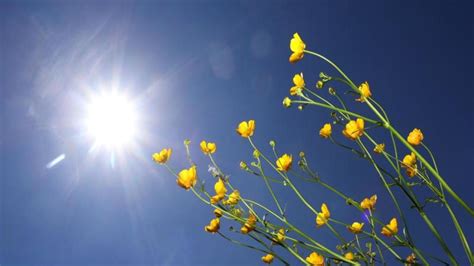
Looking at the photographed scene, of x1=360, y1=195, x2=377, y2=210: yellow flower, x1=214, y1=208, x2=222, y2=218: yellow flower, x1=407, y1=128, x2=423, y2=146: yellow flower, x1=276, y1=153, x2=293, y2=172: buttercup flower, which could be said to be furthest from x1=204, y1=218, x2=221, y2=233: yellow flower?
x1=407, y1=128, x2=423, y2=146: yellow flower

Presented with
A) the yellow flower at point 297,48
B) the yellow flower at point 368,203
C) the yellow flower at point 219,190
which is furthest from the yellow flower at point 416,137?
the yellow flower at point 219,190

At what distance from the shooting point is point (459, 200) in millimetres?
1028

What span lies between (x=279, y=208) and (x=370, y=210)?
0.39 m

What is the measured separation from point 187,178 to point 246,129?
0.38 m

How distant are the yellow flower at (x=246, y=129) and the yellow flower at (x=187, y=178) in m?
0.31

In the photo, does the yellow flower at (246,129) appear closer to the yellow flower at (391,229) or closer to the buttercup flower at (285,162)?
the buttercup flower at (285,162)

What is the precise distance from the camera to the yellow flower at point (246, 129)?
178 cm

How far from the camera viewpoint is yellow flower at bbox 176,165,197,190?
1571mm

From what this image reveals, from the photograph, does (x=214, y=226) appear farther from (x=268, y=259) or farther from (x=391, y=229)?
(x=391, y=229)

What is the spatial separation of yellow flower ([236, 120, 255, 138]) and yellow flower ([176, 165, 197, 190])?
31 centimetres

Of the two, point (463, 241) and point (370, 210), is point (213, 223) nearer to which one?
point (370, 210)

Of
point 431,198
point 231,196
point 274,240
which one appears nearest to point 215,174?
point 231,196

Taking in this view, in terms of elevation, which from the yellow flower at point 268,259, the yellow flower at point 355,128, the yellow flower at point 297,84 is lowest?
the yellow flower at point 268,259

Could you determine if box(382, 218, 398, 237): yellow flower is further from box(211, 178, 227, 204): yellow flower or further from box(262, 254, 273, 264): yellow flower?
box(211, 178, 227, 204): yellow flower
